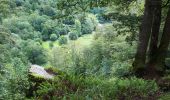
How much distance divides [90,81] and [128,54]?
26.2 m

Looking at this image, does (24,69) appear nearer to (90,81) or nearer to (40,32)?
(90,81)

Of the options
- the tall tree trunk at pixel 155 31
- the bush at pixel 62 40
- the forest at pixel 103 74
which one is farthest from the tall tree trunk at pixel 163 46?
the bush at pixel 62 40

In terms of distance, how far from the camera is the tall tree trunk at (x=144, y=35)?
34.9 feet

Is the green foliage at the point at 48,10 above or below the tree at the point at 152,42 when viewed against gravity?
below

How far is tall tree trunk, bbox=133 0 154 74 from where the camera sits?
10.6m

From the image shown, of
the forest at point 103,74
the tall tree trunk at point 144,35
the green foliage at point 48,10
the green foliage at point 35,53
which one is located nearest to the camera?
the forest at point 103,74

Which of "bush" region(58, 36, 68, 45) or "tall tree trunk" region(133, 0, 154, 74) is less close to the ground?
"tall tree trunk" region(133, 0, 154, 74)

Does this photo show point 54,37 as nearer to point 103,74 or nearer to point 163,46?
point 103,74

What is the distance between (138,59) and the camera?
36.3 ft

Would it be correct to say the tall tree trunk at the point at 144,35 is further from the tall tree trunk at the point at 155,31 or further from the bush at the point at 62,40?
the bush at the point at 62,40

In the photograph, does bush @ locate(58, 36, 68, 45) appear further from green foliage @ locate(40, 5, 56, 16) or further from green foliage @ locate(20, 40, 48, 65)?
green foliage @ locate(20, 40, 48, 65)

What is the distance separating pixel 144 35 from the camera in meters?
10.8

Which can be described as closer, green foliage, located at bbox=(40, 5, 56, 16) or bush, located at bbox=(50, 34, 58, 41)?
green foliage, located at bbox=(40, 5, 56, 16)

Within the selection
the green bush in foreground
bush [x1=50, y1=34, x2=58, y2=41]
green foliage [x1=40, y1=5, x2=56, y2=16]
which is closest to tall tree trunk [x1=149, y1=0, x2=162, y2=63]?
the green bush in foreground
